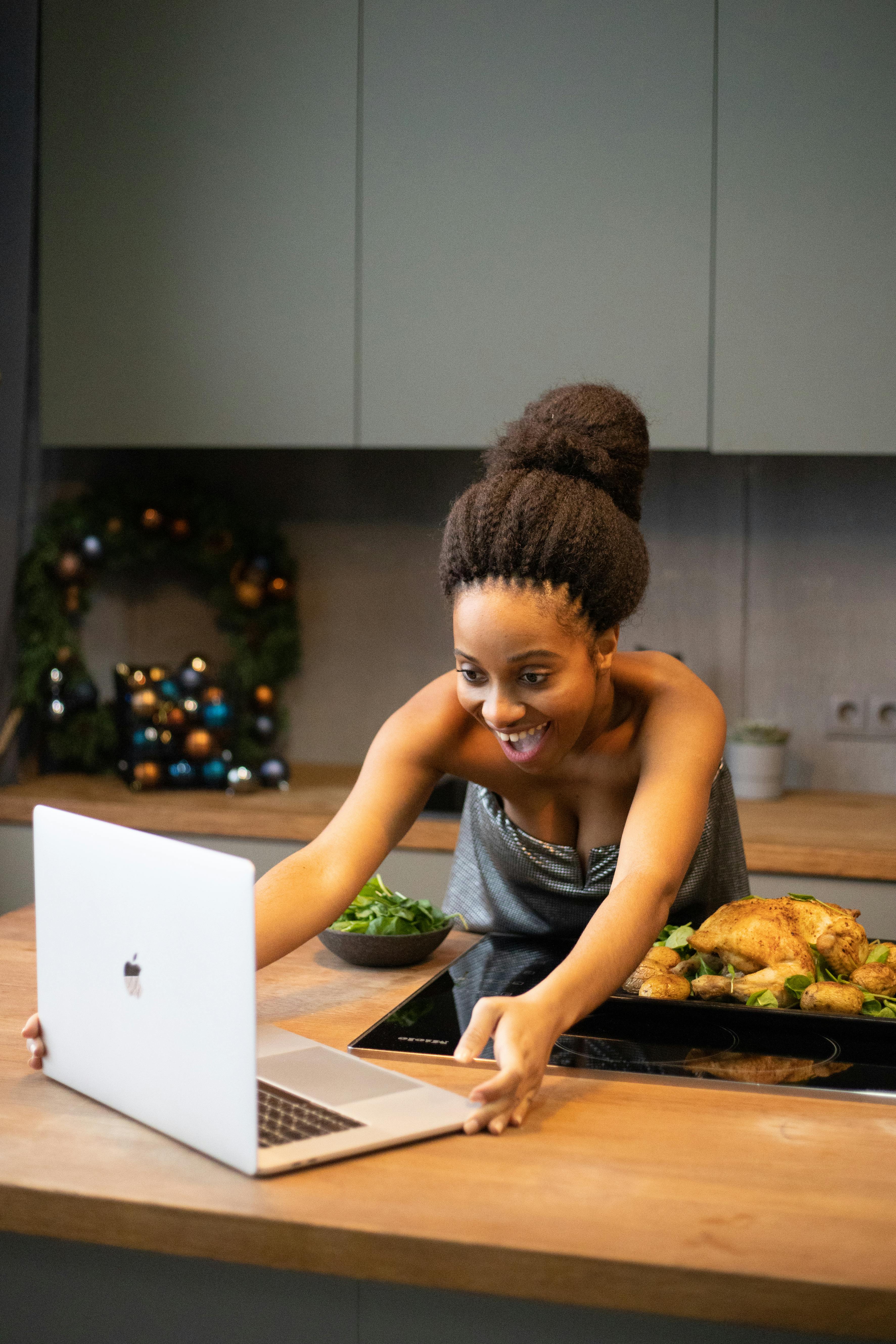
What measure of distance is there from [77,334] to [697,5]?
1341 millimetres

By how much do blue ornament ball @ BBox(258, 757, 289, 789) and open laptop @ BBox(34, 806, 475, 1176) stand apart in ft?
5.19

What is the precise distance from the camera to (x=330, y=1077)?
3.21ft

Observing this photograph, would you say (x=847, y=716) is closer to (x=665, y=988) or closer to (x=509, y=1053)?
(x=665, y=988)

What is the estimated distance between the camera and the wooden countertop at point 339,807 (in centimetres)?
219

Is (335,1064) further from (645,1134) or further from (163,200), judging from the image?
(163,200)

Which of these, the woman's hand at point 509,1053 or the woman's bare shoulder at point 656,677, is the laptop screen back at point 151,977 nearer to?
the woman's hand at point 509,1053

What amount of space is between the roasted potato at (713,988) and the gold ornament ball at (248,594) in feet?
6.16

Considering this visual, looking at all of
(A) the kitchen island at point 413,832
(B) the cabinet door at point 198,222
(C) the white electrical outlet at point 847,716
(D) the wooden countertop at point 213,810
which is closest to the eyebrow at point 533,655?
(A) the kitchen island at point 413,832

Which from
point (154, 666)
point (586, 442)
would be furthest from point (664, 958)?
point (154, 666)

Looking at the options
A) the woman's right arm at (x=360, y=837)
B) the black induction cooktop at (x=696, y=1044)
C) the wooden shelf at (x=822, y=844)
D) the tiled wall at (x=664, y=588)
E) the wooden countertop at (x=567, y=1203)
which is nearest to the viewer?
the wooden countertop at (x=567, y=1203)

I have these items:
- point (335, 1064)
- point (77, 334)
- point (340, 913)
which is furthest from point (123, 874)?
point (77, 334)

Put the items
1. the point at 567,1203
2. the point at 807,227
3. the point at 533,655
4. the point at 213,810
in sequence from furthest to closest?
1. the point at 213,810
2. the point at 807,227
3. the point at 533,655
4. the point at 567,1203

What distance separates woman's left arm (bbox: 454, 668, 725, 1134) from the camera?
91cm

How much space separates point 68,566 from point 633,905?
1.89 m
